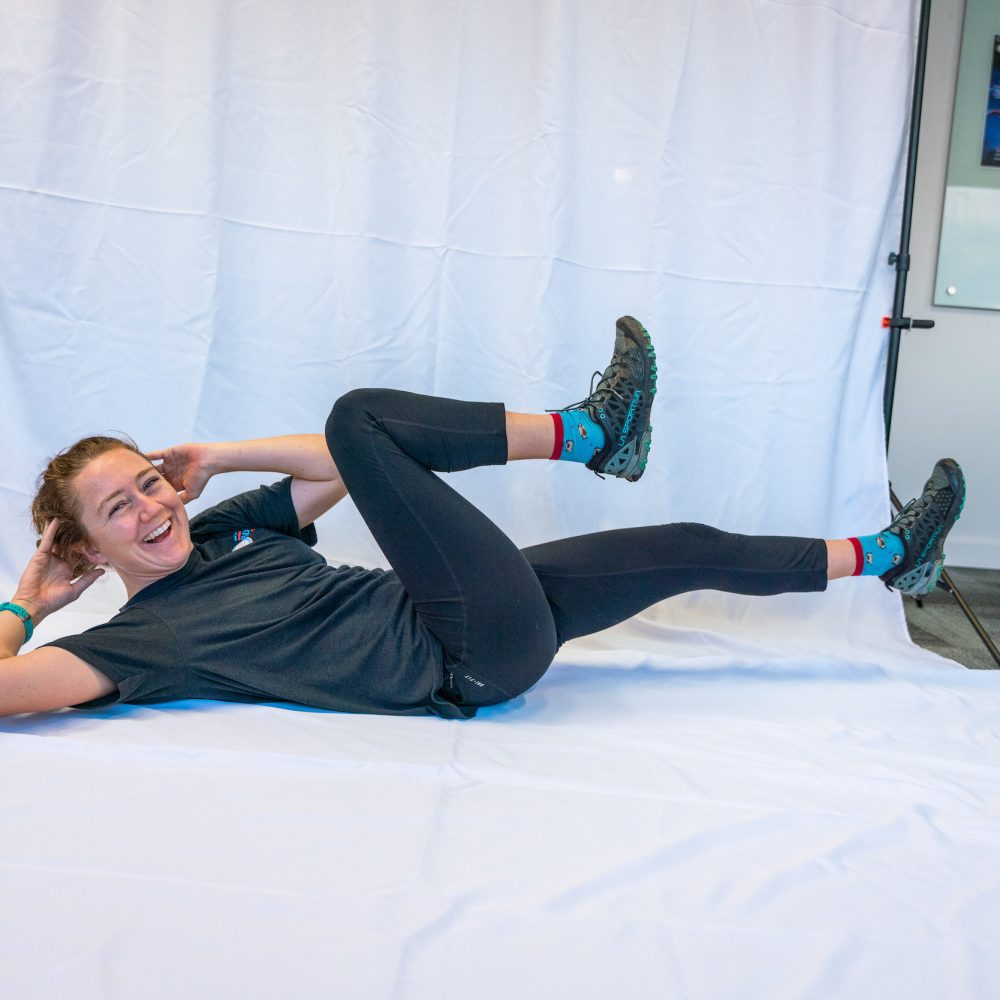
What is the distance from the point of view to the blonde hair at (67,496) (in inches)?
59.4

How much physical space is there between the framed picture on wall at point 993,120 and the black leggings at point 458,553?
2610 millimetres

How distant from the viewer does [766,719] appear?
1.67 meters

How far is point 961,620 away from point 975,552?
975mm

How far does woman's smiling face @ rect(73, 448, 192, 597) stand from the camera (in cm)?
149

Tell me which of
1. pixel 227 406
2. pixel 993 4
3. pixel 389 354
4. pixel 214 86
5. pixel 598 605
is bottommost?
pixel 598 605

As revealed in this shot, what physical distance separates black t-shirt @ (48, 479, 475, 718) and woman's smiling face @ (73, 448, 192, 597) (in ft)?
0.18

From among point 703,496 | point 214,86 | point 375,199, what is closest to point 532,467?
point 703,496

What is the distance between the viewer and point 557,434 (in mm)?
1606

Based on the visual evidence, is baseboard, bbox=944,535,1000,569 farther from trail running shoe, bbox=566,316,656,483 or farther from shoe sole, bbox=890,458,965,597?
trail running shoe, bbox=566,316,656,483

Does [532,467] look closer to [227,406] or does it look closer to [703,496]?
[703,496]

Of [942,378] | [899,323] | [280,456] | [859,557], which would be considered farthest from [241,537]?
[942,378]

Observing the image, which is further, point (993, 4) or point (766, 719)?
point (993, 4)

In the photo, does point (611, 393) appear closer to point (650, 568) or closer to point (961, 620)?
point (650, 568)

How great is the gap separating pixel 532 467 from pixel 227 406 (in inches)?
29.8
